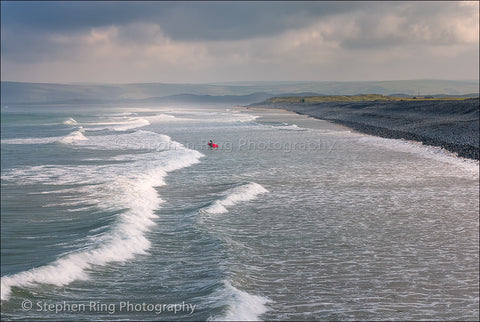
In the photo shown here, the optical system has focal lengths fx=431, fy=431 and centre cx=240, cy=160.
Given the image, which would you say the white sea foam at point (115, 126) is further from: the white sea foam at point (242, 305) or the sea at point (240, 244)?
the white sea foam at point (242, 305)

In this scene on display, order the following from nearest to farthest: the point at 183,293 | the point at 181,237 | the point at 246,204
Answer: the point at 183,293 → the point at 181,237 → the point at 246,204

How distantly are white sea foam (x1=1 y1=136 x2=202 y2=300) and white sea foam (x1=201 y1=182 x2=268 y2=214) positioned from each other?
6.33 feet

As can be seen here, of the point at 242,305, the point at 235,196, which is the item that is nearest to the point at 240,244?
the point at 242,305

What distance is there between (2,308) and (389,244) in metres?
8.30

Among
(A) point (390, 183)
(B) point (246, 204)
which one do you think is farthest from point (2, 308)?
(A) point (390, 183)

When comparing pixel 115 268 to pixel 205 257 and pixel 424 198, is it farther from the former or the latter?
pixel 424 198

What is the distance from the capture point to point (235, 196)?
1528cm

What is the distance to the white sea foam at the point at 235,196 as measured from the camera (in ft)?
44.8

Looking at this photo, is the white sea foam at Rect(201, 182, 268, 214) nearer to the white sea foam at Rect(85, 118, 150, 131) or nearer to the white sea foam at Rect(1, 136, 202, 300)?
the white sea foam at Rect(1, 136, 202, 300)

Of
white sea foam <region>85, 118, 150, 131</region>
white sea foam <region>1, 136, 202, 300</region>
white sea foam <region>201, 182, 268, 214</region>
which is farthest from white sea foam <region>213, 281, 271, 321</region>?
white sea foam <region>85, 118, 150, 131</region>

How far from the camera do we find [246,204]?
14.5 metres

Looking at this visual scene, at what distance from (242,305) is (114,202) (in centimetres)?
870

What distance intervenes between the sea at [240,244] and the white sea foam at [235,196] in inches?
2.8

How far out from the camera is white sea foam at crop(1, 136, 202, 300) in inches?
347
